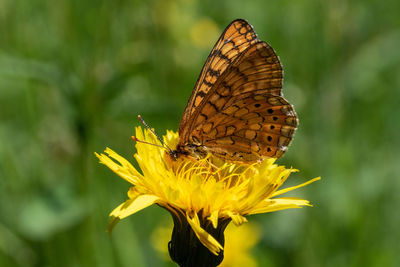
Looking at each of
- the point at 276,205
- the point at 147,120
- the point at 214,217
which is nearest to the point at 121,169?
the point at 214,217

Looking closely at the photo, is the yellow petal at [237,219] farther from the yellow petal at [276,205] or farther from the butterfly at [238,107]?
the butterfly at [238,107]

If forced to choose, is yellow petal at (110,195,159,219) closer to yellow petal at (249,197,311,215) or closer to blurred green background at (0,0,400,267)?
yellow petal at (249,197,311,215)

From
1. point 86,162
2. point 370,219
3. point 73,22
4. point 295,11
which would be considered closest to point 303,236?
point 370,219

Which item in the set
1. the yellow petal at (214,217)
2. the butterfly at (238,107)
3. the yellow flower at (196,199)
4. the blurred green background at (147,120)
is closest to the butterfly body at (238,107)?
the butterfly at (238,107)

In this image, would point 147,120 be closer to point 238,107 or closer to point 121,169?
point 238,107

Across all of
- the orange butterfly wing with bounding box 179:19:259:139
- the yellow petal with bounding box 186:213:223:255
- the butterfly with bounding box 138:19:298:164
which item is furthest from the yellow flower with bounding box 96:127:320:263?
the orange butterfly wing with bounding box 179:19:259:139

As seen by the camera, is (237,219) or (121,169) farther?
(121,169)
